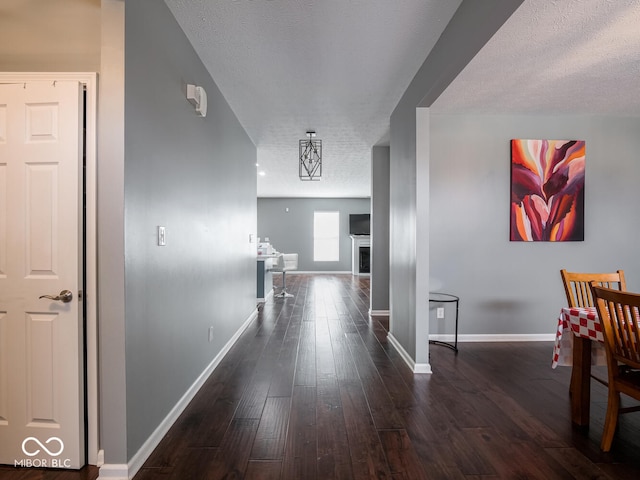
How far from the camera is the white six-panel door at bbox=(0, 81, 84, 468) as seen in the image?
1.74 m

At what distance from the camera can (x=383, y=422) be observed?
2195 mm

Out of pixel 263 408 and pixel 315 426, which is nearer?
pixel 315 426

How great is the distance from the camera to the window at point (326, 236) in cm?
1131

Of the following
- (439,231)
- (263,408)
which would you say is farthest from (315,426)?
(439,231)

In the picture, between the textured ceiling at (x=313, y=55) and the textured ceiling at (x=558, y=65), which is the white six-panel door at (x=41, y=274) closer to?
the textured ceiling at (x=313, y=55)

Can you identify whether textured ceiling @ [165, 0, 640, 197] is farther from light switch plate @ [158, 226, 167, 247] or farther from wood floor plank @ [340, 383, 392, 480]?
wood floor plank @ [340, 383, 392, 480]

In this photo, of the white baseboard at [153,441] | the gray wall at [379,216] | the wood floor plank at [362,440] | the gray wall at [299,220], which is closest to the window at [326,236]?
the gray wall at [299,220]

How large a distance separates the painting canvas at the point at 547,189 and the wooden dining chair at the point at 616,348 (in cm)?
210

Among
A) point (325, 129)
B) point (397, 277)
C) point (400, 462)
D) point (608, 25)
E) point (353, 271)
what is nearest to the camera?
point (400, 462)

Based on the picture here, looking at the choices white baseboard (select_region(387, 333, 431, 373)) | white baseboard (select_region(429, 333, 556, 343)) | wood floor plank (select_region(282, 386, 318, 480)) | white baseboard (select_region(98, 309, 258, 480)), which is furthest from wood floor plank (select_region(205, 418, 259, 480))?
white baseboard (select_region(429, 333, 556, 343))

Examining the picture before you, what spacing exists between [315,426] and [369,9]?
261cm

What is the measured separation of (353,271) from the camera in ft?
35.5

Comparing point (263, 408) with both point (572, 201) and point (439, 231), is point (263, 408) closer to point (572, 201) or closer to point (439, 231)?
point (439, 231)

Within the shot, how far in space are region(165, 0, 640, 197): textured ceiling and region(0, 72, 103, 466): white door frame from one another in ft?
2.58
